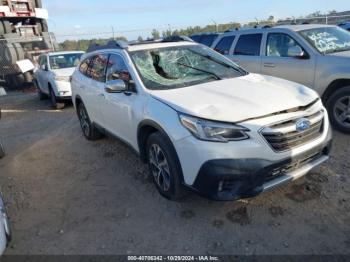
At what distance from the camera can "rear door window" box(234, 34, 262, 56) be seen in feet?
21.7

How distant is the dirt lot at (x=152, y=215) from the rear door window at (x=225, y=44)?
3.35 meters

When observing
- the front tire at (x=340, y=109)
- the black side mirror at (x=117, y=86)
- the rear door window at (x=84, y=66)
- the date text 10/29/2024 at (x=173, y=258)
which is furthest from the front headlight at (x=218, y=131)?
the rear door window at (x=84, y=66)

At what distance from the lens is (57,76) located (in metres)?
9.12

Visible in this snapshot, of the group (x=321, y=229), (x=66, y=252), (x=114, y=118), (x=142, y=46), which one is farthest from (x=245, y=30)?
(x=66, y=252)

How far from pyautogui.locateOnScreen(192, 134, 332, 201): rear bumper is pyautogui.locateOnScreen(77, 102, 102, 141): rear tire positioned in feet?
10.7

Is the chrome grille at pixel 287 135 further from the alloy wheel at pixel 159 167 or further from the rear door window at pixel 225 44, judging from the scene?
the rear door window at pixel 225 44

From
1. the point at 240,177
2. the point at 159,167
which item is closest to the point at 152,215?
the point at 159,167

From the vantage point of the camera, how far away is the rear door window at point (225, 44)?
7.36 metres

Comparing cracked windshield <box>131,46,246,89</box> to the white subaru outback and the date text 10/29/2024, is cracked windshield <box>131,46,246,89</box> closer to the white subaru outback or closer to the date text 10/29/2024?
the white subaru outback

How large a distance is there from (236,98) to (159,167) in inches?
44.5

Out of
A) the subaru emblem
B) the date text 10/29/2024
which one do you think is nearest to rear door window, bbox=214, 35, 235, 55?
the subaru emblem

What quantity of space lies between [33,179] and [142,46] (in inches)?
97.8

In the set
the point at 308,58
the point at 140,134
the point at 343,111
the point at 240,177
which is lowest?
the point at 343,111

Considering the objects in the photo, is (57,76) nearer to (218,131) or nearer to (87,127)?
(87,127)
